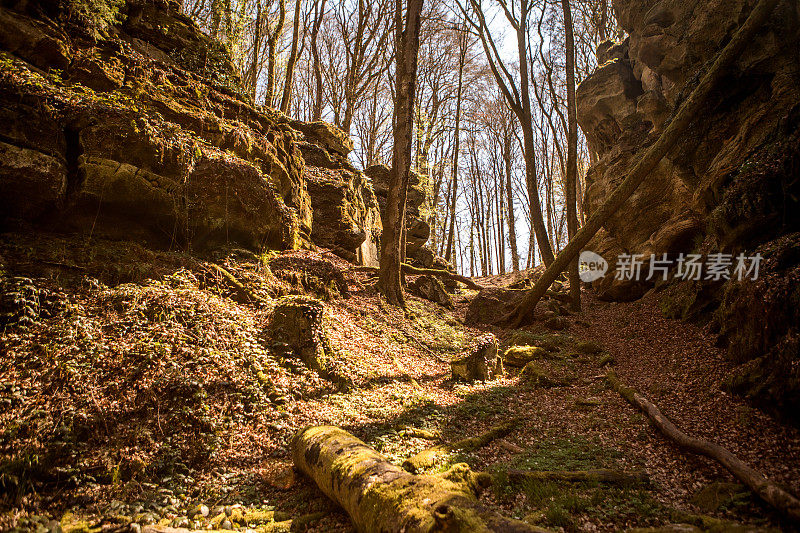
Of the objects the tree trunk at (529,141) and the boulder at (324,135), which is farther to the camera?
the boulder at (324,135)

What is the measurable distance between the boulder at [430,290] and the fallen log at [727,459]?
8381 mm

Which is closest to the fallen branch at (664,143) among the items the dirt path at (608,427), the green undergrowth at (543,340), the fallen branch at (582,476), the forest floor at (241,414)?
the green undergrowth at (543,340)

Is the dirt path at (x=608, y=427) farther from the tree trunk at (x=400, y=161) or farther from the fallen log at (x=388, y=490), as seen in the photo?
the tree trunk at (x=400, y=161)

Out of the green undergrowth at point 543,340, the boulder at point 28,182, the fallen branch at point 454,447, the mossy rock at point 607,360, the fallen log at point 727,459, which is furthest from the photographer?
the green undergrowth at point 543,340

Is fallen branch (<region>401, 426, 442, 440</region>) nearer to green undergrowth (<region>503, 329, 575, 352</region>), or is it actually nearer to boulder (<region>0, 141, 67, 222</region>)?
green undergrowth (<region>503, 329, 575, 352</region>)

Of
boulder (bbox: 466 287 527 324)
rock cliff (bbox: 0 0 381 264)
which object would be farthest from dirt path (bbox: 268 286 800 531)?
rock cliff (bbox: 0 0 381 264)

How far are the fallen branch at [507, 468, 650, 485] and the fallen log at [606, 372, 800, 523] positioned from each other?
80 centimetres

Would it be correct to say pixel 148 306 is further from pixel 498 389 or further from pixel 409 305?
pixel 409 305

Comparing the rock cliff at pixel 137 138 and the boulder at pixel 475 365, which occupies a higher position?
the rock cliff at pixel 137 138

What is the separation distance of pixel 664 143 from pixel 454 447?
10270 mm

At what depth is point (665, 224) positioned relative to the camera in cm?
1141

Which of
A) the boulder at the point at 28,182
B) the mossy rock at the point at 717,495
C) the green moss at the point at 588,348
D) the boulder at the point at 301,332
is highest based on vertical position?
the boulder at the point at 28,182

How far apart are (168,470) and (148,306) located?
113 inches

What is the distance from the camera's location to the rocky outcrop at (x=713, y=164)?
5.34 meters
